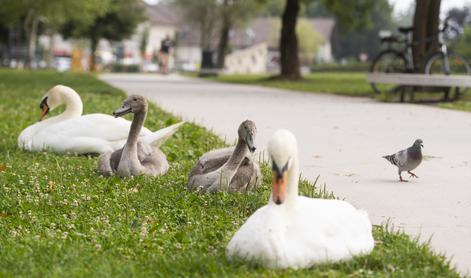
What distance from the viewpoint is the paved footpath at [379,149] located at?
18.1ft

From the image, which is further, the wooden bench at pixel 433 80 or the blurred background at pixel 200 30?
the blurred background at pixel 200 30

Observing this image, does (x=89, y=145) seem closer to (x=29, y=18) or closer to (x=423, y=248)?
(x=423, y=248)

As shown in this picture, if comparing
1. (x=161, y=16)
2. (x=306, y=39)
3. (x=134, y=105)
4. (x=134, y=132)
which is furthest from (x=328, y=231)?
(x=161, y=16)

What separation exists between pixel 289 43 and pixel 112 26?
32.9 meters

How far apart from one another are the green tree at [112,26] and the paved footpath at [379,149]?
46.0 metres

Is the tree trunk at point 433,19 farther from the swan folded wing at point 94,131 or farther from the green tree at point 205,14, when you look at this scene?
the green tree at point 205,14

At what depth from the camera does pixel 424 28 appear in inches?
810

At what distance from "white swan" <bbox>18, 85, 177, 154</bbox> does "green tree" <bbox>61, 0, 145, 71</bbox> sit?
54.0 meters

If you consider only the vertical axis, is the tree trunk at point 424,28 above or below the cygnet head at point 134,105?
above

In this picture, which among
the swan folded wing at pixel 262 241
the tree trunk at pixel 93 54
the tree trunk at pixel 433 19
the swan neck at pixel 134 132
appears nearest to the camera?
the swan folded wing at pixel 262 241

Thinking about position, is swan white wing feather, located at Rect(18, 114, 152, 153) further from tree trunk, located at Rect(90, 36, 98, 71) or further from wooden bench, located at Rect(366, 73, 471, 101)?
tree trunk, located at Rect(90, 36, 98, 71)

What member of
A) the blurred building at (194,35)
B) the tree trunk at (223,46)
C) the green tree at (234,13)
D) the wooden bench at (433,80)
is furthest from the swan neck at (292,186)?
the blurred building at (194,35)

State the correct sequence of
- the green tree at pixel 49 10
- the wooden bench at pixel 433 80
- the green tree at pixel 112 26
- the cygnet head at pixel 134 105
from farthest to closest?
1. the green tree at pixel 112 26
2. the green tree at pixel 49 10
3. the wooden bench at pixel 433 80
4. the cygnet head at pixel 134 105

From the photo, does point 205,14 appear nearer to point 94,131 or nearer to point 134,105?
point 94,131
